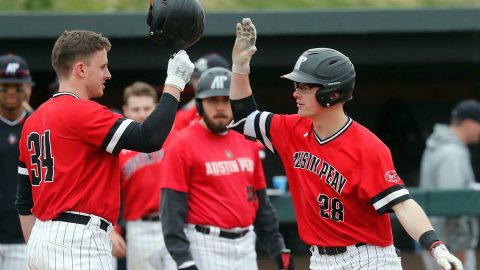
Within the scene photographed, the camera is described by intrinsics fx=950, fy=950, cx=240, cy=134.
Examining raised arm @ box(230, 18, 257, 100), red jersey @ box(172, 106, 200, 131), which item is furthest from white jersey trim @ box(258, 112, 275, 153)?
red jersey @ box(172, 106, 200, 131)

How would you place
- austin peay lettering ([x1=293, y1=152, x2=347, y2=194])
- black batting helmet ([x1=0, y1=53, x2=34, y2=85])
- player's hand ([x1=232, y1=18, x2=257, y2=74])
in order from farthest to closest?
black batting helmet ([x1=0, y1=53, x2=34, y2=85]) → player's hand ([x1=232, y1=18, x2=257, y2=74]) → austin peay lettering ([x1=293, y1=152, x2=347, y2=194])

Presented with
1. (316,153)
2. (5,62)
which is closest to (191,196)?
(316,153)

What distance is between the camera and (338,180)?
Answer: 444cm

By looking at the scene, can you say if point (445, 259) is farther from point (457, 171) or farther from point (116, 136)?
point (457, 171)

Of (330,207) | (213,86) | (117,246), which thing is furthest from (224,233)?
(330,207)

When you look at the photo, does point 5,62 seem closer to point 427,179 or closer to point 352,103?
point 427,179

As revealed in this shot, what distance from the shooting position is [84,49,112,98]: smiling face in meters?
4.38

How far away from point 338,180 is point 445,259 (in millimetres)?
632

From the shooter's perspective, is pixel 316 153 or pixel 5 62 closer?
pixel 316 153

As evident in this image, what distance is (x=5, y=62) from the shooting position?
6.63 meters

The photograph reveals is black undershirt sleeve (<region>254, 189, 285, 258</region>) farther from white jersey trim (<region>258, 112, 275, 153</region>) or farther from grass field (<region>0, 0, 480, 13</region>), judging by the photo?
grass field (<region>0, 0, 480, 13</region>)

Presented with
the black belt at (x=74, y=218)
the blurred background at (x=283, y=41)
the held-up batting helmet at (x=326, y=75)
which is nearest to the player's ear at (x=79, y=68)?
the black belt at (x=74, y=218)

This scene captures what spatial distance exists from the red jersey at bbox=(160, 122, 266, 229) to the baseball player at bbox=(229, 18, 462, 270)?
3.53 feet

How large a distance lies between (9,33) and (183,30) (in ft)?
16.9
